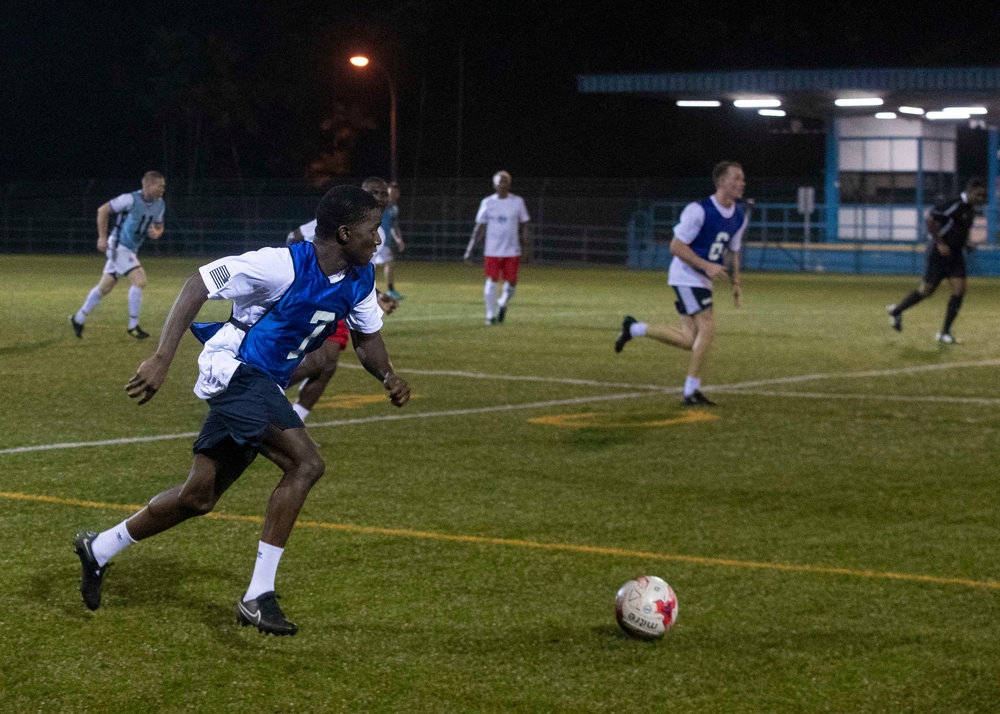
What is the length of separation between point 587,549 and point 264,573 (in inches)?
78.1

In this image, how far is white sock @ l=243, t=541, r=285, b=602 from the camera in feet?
18.6

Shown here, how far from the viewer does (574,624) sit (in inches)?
231

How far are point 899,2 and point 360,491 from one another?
194 ft

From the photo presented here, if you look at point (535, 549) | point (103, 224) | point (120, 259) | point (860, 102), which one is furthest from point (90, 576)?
point (860, 102)

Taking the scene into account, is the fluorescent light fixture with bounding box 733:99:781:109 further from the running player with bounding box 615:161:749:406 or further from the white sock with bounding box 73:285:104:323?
the running player with bounding box 615:161:749:406

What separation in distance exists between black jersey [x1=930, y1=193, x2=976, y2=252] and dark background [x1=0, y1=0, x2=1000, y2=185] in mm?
43644

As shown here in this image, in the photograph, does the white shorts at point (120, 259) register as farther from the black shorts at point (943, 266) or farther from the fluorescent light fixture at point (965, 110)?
the fluorescent light fixture at point (965, 110)

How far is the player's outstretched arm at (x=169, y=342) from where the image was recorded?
5453 millimetres

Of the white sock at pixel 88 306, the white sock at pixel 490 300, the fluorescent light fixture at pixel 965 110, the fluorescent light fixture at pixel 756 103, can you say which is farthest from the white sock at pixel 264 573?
the fluorescent light fixture at pixel 756 103

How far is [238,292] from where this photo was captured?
221 inches

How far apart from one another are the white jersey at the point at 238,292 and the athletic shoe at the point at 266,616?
2.64 ft

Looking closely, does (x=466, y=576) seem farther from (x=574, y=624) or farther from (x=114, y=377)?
(x=114, y=377)

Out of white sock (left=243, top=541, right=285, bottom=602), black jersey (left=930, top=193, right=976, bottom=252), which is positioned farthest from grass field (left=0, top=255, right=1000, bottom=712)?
black jersey (left=930, top=193, right=976, bottom=252)

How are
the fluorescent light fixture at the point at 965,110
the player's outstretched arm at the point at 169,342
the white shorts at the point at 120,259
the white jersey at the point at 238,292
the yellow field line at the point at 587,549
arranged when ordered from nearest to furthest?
the player's outstretched arm at the point at 169,342
the white jersey at the point at 238,292
the yellow field line at the point at 587,549
the white shorts at the point at 120,259
the fluorescent light fixture at the point at 965,110
